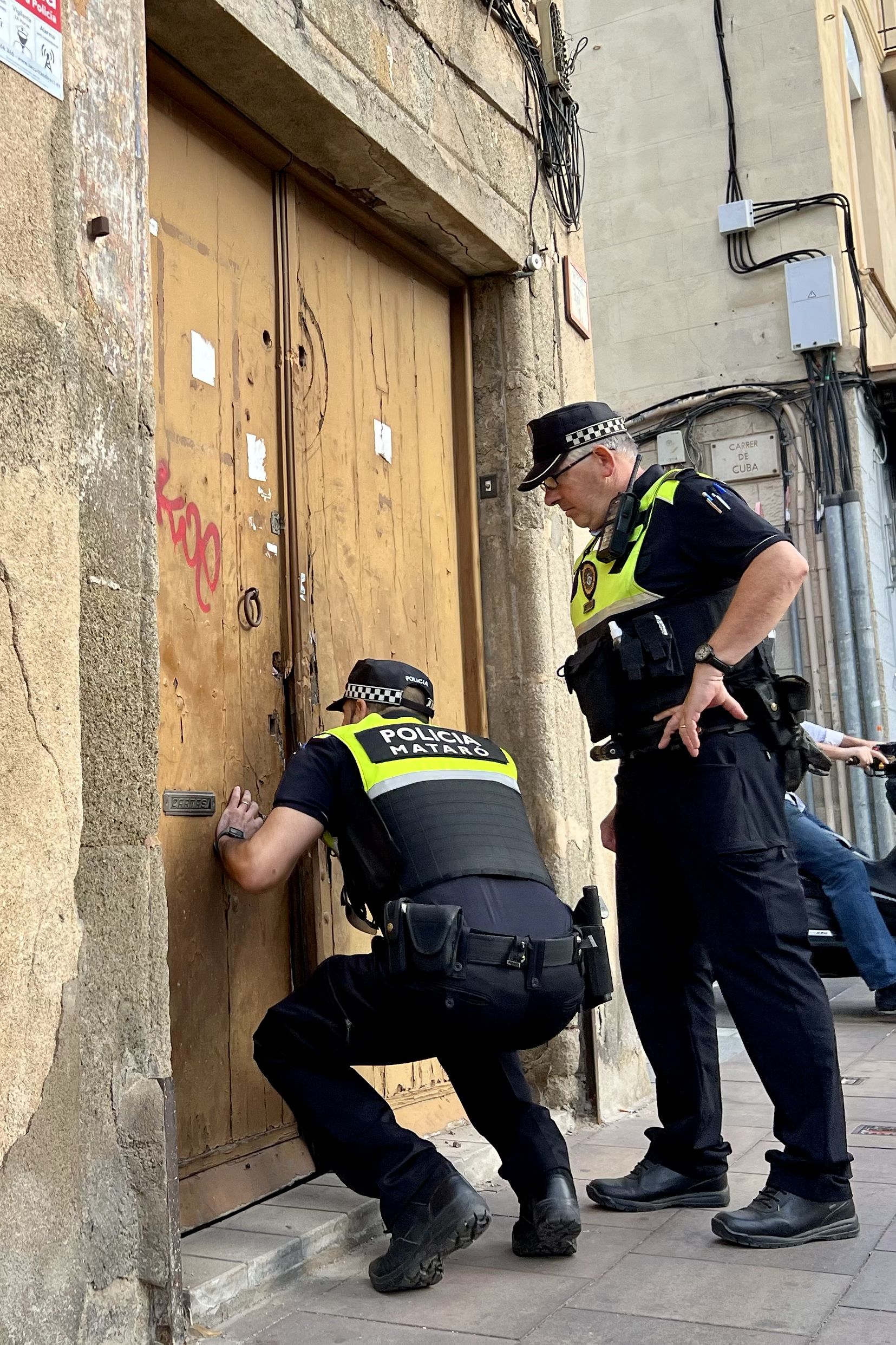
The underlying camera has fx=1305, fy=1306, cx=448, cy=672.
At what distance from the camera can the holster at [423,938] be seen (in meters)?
2.65

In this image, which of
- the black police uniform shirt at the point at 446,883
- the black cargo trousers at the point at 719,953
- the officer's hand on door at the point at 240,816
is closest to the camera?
the black police uniform shirt at the point at 446,883

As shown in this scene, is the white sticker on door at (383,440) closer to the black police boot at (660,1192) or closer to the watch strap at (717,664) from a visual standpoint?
the watch strap at (717,664)

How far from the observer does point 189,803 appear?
10.1 feet

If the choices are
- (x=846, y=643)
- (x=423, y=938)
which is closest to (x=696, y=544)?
(x=423, y=938)

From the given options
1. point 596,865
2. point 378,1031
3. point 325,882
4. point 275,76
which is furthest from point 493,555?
point 378,1031

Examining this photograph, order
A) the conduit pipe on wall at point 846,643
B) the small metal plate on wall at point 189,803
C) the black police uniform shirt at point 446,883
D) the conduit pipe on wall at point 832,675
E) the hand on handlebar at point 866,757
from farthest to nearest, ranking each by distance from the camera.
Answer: the conduit pipe on wall at point 832,675
the conduit pipe on wall at point 846,643
the hand on handlebar at point 866,757
the small metal plate on wall at point 189,803
the black police uniform shirt at point 446,883

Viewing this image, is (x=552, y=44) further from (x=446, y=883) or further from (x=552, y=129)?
(x=446, y=883)

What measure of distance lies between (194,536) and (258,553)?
0.99ft

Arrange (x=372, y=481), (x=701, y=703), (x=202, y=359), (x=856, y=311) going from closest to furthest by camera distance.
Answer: (x=701, y=703) → (x=202, y=359) → (x=372, y=481) → (x=856, y=311)

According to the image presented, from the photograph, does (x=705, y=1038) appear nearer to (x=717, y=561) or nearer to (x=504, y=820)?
(x=504, y=820)

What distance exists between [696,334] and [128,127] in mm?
8030

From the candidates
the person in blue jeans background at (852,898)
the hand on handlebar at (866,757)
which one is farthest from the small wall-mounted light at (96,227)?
the person in blue jeans background at (852,898)

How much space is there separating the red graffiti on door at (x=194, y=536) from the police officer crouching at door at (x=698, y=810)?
837mm

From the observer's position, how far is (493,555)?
4.54m
